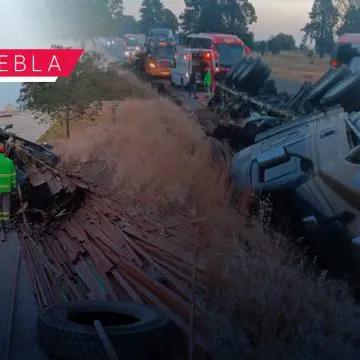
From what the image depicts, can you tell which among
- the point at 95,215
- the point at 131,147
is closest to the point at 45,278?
the point at 95,215

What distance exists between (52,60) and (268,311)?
61.2 ft

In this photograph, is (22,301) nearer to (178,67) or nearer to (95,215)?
(95,215)

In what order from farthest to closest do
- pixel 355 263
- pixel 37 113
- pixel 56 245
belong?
pixel 37 113 < pixel 56 245 < pixel 355 263

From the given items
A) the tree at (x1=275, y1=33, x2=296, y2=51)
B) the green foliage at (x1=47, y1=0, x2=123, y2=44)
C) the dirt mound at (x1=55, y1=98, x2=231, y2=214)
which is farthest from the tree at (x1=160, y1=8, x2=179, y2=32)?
the dirt mound at (x1=55, y1=98, x2=231, y2=214)

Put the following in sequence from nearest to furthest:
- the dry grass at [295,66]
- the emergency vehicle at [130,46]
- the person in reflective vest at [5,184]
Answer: the person in reflective vest at [5,184] < the dry grass at [295,66] < the emergency vehicle at [130,46]

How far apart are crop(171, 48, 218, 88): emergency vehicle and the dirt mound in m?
11.7

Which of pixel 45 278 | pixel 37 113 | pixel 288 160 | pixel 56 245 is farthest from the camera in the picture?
pixel 37 113

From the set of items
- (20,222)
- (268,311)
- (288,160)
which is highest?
(288,160)

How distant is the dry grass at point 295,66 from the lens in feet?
154

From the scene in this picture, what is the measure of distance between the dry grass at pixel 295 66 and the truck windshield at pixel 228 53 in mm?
9618

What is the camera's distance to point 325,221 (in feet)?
22.8

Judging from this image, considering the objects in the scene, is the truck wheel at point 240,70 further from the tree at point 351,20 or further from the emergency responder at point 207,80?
the tree at point 351,20

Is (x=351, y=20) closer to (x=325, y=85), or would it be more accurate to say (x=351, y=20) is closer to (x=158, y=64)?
(x=158, y=64)

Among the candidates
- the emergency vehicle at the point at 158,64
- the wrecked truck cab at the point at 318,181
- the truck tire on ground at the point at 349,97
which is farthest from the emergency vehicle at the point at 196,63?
the wrecked truck cab at the point at 318,181
